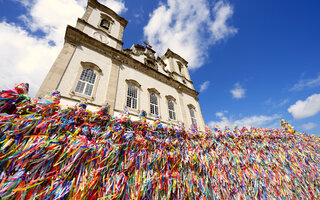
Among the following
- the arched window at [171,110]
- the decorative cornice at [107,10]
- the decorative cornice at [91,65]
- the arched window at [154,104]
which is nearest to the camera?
the decorative cornice at [91,65]

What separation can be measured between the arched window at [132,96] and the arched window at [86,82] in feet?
7.80

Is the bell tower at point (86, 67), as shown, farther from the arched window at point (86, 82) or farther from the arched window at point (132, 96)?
the arched window at point (132, 96)

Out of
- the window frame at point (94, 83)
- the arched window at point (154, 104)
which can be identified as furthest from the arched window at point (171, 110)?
the window frame at point (94, 83)

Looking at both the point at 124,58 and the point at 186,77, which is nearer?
the point at 124,58

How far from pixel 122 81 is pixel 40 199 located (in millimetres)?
7028

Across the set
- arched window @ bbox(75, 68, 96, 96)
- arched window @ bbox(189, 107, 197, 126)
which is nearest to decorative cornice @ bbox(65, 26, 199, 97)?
arched window @ bbox(75, 68, 96, 96)

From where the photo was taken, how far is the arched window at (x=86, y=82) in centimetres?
612

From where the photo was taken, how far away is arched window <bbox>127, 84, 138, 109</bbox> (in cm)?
776

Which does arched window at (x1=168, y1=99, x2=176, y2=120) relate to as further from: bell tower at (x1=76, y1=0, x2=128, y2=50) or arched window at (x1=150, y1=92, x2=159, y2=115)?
bell tower at (x1=76, y1=0, x2=128, y2=50)

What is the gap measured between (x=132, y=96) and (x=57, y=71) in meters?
4.34

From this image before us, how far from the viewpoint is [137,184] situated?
2.46 meters

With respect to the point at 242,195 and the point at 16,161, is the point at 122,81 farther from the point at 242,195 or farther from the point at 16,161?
the point at 242,195

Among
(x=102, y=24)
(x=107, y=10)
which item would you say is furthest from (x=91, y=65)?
(x=107, y=10)

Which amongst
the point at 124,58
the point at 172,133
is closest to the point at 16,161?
the point at 172,133
